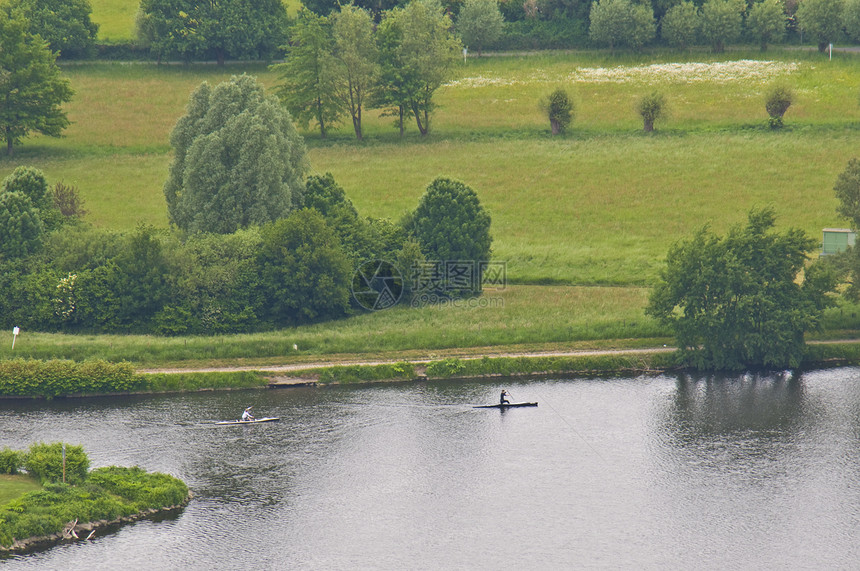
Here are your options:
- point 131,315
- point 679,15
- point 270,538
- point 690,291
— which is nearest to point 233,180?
point 131,315

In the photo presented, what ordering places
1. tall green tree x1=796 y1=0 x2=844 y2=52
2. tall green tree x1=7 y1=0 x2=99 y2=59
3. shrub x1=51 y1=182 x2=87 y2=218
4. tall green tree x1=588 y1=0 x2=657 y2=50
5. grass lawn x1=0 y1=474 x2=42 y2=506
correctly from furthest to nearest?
tall green tree x1=588 y1=0 x2=657 y2=50 → tall green tree x1=7 y1=0 x2=99 y2=59 → tall green tree x1=796 y1=0 x2=844 y2=52 → shrub x1=51 y1=182 x2=87 y2=218 → grass lawn x1=0 y1=474 x2=42 y2=506

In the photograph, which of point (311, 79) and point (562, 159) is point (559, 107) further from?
point (311, 79)

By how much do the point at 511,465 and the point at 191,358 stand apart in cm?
3131

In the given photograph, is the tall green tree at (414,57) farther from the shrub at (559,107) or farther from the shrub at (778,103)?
the shrub at (778,103)

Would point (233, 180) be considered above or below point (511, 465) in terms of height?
above

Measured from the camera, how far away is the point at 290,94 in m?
149

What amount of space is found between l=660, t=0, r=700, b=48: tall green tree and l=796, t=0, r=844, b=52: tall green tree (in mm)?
15662

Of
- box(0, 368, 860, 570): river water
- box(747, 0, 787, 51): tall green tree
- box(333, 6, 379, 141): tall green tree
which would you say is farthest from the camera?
box(747, 0, 787, 51): tall green tree

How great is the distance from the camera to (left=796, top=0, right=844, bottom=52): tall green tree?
534 feet

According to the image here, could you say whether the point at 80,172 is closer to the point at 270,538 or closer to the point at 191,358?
the point at 191,358

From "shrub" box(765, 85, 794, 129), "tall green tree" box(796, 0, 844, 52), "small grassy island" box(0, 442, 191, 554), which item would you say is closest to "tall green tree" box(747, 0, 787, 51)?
"tall green tree" box(796, 0, 844, 52)

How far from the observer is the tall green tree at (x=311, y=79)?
5704 inches

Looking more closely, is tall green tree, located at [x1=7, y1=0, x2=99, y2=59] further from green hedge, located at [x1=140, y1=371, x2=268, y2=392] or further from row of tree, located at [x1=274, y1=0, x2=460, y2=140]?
green hedge, located at [x1=140, y1=371, x2=268, y2=392]

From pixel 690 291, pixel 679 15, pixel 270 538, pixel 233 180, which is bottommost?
pixel 270 538
